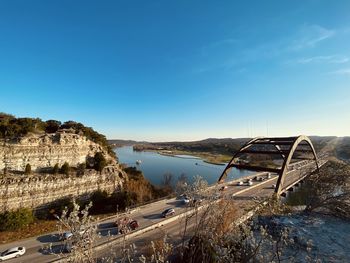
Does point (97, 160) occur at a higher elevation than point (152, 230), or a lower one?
higher

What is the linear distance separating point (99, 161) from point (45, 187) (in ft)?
33.4

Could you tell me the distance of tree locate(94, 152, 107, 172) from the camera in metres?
40.4

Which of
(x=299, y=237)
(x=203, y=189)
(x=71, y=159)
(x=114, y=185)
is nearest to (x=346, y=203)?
(x=299, y=237)

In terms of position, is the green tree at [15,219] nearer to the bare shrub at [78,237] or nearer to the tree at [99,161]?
the tree at [99,161]

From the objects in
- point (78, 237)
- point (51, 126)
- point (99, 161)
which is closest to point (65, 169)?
point (99, 161)

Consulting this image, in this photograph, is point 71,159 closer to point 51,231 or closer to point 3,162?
point 3,162

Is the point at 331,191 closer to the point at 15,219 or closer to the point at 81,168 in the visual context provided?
the point at 15,219

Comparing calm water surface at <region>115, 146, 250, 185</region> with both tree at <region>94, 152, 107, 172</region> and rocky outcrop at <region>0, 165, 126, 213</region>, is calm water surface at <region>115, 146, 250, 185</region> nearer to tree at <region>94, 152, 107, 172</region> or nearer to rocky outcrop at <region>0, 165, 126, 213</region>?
tree at <region>94, 152, 107, 172</region>

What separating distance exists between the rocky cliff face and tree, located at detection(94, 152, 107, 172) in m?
1.40

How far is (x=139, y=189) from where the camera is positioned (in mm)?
43156

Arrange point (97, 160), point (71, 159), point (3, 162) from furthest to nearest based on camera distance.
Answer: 1. point (97, 160)
2. point (71, 159)
3. point (3, 162)

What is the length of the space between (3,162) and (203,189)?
101ft

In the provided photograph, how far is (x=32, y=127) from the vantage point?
120ft

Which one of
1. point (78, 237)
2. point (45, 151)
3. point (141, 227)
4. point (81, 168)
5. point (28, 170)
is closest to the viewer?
point (78, 237)
